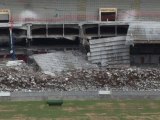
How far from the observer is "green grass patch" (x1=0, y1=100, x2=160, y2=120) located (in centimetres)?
2675

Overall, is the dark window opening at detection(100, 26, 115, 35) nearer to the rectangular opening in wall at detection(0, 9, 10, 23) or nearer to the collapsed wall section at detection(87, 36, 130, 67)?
the collapsed wall section at detection(87, 36, 130, 67)

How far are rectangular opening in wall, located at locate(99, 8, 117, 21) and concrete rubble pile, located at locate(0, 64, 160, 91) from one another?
1684cm

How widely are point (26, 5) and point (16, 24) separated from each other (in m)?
4.91

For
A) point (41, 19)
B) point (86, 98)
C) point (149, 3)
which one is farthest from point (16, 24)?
point (86, 98)

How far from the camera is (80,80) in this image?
38.2 metres

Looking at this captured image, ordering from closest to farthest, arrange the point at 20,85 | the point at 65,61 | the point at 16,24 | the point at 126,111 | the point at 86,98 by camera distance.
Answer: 1. the point at 126,111
2. the point at 86,98
3. the point at 20,85
4. the point at 65,61
5. the point at 16,24

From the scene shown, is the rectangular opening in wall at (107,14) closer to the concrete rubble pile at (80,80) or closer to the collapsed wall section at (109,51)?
the collapsed wall section at (109,51)

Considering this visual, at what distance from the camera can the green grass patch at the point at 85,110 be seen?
2675cm

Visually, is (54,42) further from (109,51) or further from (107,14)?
(109,51)

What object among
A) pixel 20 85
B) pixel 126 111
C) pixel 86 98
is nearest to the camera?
pixel 126 111

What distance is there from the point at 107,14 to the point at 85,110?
1146 inches

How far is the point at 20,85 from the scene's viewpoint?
36969mm

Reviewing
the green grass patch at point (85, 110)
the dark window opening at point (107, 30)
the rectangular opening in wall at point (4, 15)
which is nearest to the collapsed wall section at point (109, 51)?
the dark window opening at point (107, 30)

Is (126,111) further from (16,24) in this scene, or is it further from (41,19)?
(41,19)
